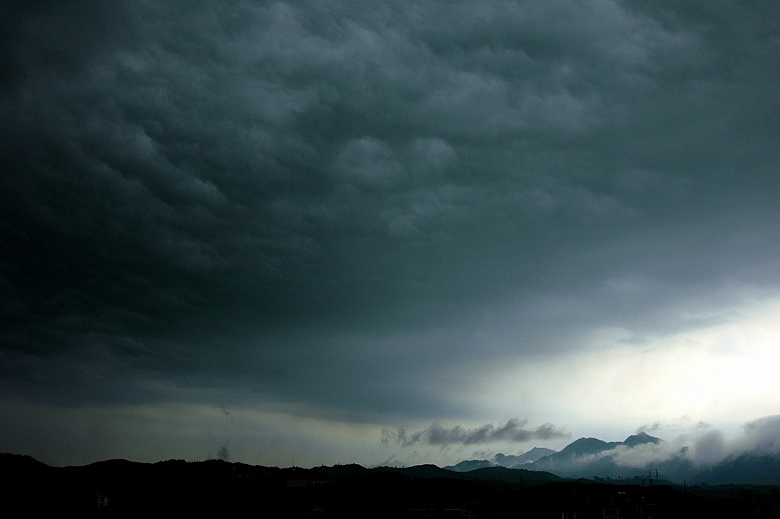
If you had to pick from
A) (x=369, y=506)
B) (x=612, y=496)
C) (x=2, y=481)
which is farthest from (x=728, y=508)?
(x=2, y=481)

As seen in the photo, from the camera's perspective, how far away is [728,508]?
179000 mm

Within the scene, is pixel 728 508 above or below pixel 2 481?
below

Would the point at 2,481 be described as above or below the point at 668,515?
above

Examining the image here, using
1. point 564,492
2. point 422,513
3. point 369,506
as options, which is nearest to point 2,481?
point 369,506

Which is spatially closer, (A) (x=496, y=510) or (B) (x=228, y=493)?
(A) (x=496, y=510)

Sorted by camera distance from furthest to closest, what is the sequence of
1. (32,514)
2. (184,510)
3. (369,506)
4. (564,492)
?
(564,492) < (369,506) < (184,510) < (32,514)

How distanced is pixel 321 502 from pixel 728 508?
11715 cm

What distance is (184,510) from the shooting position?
554 feet

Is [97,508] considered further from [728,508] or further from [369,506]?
[728,508]

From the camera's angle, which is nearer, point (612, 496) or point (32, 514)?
point (32, 514)

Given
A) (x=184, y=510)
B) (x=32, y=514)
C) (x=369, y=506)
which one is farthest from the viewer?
(x=369, y=506)

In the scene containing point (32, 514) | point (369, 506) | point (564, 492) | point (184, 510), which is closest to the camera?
point (32, 514)

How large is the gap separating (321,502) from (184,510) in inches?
1549

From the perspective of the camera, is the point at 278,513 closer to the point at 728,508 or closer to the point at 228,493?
the point at 228,493
